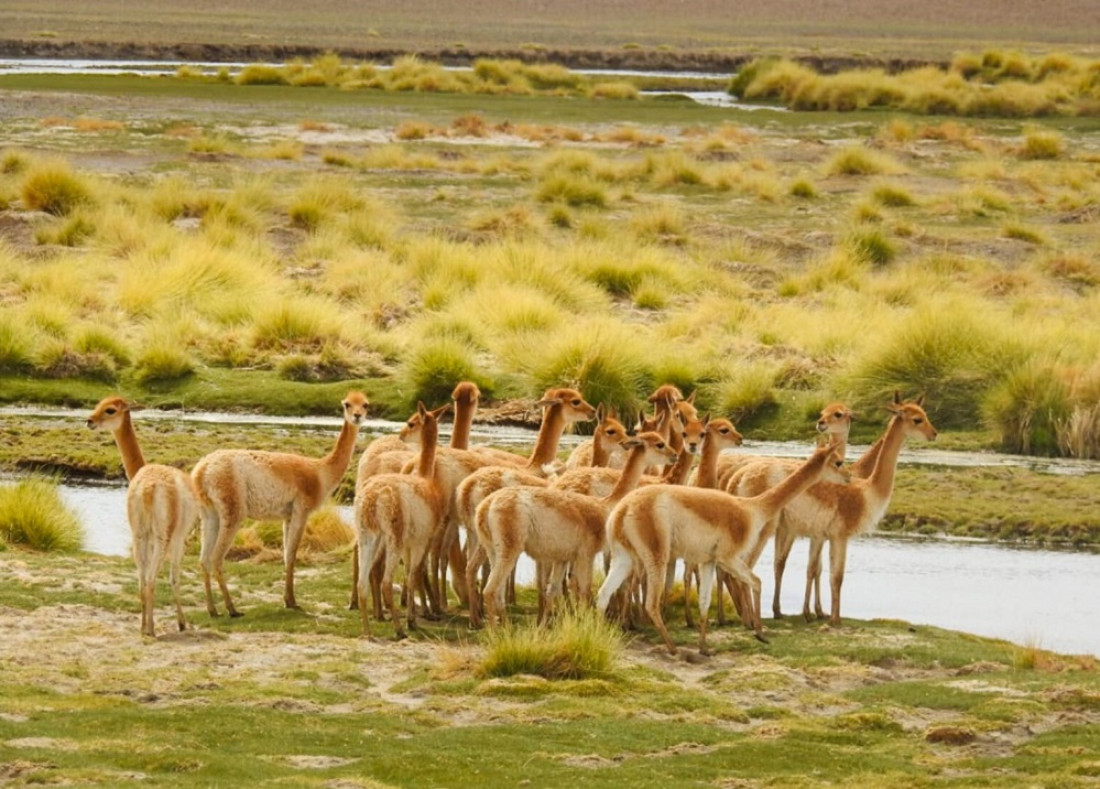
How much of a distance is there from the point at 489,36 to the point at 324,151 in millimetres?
60537

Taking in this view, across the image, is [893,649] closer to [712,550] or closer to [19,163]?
[712,550]

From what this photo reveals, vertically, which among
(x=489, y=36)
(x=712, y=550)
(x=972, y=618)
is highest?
(x=489, y=36)

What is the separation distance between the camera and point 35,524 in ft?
48.3

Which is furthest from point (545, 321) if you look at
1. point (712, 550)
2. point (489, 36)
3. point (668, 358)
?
point (489, 36)

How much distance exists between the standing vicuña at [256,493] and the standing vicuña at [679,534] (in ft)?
7.17

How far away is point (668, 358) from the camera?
71.2ft

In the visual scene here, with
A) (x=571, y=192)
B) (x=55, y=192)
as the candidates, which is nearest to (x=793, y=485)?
(x=55, y=192)

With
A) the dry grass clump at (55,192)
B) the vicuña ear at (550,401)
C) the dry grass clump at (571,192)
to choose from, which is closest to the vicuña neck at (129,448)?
the vicuña ear at (550,401)

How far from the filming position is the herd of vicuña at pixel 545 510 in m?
11.6

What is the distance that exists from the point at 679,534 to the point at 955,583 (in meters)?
4.08

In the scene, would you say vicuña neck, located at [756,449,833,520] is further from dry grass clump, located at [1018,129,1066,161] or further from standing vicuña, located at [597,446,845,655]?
dry grass clump, located at [1018,129,1066,161]

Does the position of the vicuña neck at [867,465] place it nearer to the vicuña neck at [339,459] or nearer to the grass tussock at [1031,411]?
the vicuña neck at [339,459]

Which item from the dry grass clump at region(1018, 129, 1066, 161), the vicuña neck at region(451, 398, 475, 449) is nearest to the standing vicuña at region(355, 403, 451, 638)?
the vicuña neck at region(451, 398, 475, 449)

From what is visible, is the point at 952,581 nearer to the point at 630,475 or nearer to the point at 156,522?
the point at 630,475
